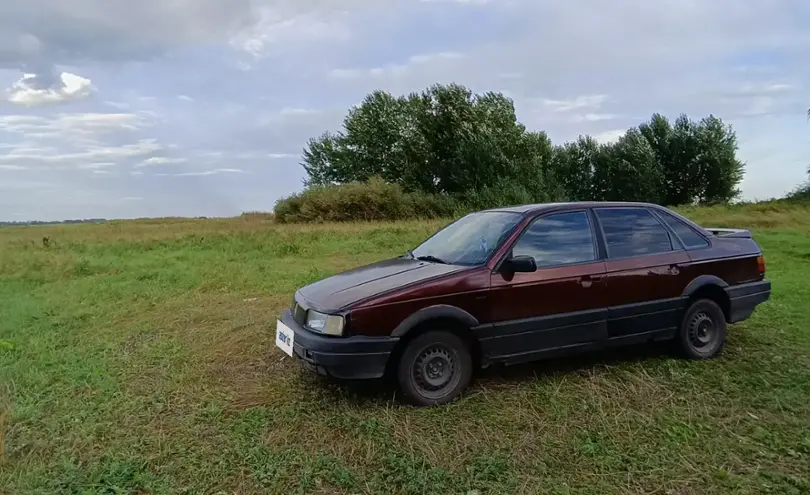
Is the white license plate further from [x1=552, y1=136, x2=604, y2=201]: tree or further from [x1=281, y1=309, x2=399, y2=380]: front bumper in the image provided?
[x1=552, y1=136, x2=604, y2=201]: tree

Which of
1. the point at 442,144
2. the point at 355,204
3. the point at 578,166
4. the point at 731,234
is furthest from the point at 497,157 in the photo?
the point at 731,234

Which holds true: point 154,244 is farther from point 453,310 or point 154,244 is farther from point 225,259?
point 453,310

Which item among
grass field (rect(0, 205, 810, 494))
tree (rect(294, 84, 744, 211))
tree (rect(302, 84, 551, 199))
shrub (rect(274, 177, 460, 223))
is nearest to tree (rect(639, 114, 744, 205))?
tree (rect(294, 84, 744, 211))

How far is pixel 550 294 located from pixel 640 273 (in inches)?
36.4

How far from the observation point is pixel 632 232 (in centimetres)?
493

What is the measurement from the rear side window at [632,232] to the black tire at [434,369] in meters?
1.63

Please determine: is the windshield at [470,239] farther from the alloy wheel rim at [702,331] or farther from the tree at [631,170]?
the tree at [631,170]

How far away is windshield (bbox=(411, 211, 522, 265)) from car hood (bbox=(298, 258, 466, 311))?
0.61ft

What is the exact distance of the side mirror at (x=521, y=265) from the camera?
4230 millimetres

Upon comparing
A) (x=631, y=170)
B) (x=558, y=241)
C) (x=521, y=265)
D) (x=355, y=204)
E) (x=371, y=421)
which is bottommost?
(x=371, y=421)

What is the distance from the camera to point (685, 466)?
327 cm

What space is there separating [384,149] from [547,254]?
3279 cm

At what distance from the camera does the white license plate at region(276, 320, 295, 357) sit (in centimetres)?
435

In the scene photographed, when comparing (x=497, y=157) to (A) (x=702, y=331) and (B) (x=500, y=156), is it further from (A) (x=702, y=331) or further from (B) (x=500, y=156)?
(A) (x=702, y=331)
